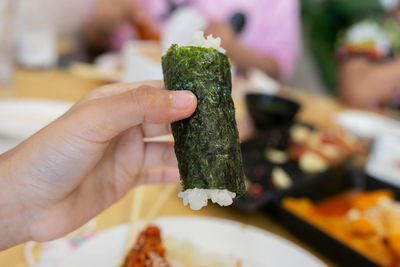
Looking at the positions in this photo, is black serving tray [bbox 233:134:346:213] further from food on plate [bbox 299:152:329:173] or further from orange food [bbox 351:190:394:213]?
orange food [bbox 351:190:394:213]

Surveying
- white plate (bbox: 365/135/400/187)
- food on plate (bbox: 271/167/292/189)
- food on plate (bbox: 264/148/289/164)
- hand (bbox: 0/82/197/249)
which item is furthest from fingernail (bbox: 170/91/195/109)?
white plate (bbox: 365/135/400/187)

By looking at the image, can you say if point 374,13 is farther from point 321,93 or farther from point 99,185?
point 99,185

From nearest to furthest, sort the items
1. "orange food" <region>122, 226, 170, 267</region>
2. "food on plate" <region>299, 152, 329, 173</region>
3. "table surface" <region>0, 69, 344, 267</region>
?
1. "orange food" <region>122, 226, 170, 267</region>
2. "table surface" <region>0, 69, 344, 267</region>
3. "food on plate" <region>299, 152, 329, 173</region>

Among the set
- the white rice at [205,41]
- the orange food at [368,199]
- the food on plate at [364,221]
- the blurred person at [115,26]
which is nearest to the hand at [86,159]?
the white rice at [205,41]

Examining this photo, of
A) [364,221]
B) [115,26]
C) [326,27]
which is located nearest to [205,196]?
[364,221]

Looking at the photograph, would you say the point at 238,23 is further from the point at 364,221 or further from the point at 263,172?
the point at 364,221

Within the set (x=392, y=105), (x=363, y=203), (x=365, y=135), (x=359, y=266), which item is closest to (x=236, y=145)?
(x=359, y=266)

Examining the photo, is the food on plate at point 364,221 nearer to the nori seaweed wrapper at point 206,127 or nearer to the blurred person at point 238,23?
the nori seaweed wrapper at point 206,127
